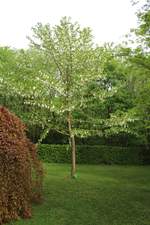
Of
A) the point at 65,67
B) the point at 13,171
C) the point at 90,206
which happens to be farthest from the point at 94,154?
the point at 13,171

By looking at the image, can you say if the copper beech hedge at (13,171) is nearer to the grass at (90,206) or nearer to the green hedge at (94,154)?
the grass at (90,206)

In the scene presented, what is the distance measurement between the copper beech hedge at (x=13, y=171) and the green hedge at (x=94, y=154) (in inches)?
619

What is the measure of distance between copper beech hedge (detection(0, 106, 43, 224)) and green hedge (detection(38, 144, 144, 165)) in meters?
15.7

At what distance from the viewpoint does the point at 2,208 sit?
25.8ft

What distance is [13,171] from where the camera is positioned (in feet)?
26.4

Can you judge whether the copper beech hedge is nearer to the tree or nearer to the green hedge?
the tree

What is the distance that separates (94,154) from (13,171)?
18302 millimetres

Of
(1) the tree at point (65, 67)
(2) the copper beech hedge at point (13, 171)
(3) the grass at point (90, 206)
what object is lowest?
(3) the grass at point (90, 206)

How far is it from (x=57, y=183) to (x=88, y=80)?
4.36m

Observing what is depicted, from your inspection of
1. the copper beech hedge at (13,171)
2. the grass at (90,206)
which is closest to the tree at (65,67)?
the grass at (90,206)

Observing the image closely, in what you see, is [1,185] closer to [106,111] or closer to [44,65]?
[44,65]

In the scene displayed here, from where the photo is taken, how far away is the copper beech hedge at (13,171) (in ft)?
25.9

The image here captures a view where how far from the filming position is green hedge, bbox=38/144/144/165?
25.4m

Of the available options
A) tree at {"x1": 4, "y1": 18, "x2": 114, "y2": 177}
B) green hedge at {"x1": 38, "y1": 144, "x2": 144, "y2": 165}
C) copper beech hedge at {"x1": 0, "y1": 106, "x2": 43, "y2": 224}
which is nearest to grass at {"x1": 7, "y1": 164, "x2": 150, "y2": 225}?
copper beech hedge at {"x1": 0, "y1": 106, "x2": 43, "y2": 224}
